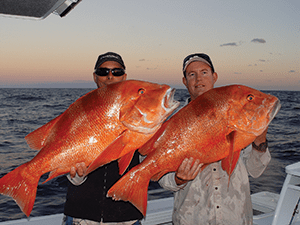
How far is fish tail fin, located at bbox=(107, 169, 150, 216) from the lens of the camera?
75.1 inches

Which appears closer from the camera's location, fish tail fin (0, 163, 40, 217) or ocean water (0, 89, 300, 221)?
fish tail fin (0, 163, 40, 217)

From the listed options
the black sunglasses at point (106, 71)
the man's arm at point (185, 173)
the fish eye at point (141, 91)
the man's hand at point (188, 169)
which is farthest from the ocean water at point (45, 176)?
the fish eye at point (141, 91)

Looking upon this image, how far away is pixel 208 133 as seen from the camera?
2.05 metres

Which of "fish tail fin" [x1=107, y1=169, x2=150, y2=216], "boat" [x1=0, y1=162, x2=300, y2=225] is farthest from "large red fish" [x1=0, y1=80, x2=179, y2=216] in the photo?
"boat" [x1=0, y1=162, x2=300, y2=225]

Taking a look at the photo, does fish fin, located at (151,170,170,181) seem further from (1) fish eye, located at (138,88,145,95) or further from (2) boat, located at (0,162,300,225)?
(2) boat, located at (0,162,300,225)

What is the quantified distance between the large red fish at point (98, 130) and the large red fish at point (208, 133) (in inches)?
12.0

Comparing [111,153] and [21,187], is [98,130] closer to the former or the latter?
[111,153]

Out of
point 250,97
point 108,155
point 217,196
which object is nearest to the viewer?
point 108,155

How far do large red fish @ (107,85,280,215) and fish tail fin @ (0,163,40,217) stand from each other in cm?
59

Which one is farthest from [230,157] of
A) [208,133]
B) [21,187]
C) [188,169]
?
[21,187]

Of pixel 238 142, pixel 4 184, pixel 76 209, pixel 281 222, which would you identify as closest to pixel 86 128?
pixel 4 184

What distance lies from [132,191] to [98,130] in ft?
1.66

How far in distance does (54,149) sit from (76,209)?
118 cm

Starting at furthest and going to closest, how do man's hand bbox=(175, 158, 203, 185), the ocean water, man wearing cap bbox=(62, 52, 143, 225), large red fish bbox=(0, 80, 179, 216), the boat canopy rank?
the ocean water, man wearing cap bbox=(62, 52, 143, 225), the boat canopy, man's hand bbox=(175, 158, 203, 185), large red fish bbox=(0, 80, 179, 216)
